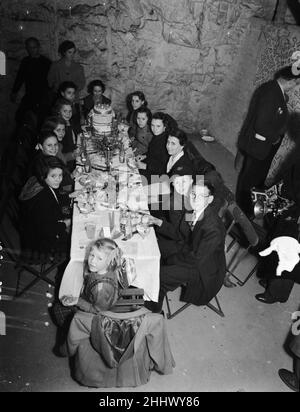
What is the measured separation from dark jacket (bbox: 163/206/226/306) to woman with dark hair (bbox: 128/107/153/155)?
2104 millimetres

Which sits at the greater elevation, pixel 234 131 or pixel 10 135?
pixel 234 131

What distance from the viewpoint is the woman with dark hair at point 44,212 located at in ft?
11.1

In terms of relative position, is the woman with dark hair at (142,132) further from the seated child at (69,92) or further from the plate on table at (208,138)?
the plate on table at (208,138)

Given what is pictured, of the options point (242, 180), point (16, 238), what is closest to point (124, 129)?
point (242, 180)

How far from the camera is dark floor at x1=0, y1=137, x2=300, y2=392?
118 inches

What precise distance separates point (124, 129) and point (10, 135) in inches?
105

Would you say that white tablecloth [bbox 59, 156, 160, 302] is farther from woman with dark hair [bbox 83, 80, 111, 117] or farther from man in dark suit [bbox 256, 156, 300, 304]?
woman with dark hair [bbox 83, 80, 111, 117]

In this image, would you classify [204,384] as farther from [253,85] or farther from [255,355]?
[253,85]

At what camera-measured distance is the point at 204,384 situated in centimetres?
307

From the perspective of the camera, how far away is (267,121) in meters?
4.77

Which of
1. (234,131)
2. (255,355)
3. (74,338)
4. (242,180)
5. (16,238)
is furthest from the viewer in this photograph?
(234,131)

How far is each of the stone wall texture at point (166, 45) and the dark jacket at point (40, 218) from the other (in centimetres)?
408

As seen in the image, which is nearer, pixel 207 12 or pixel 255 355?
pixel 255 355
